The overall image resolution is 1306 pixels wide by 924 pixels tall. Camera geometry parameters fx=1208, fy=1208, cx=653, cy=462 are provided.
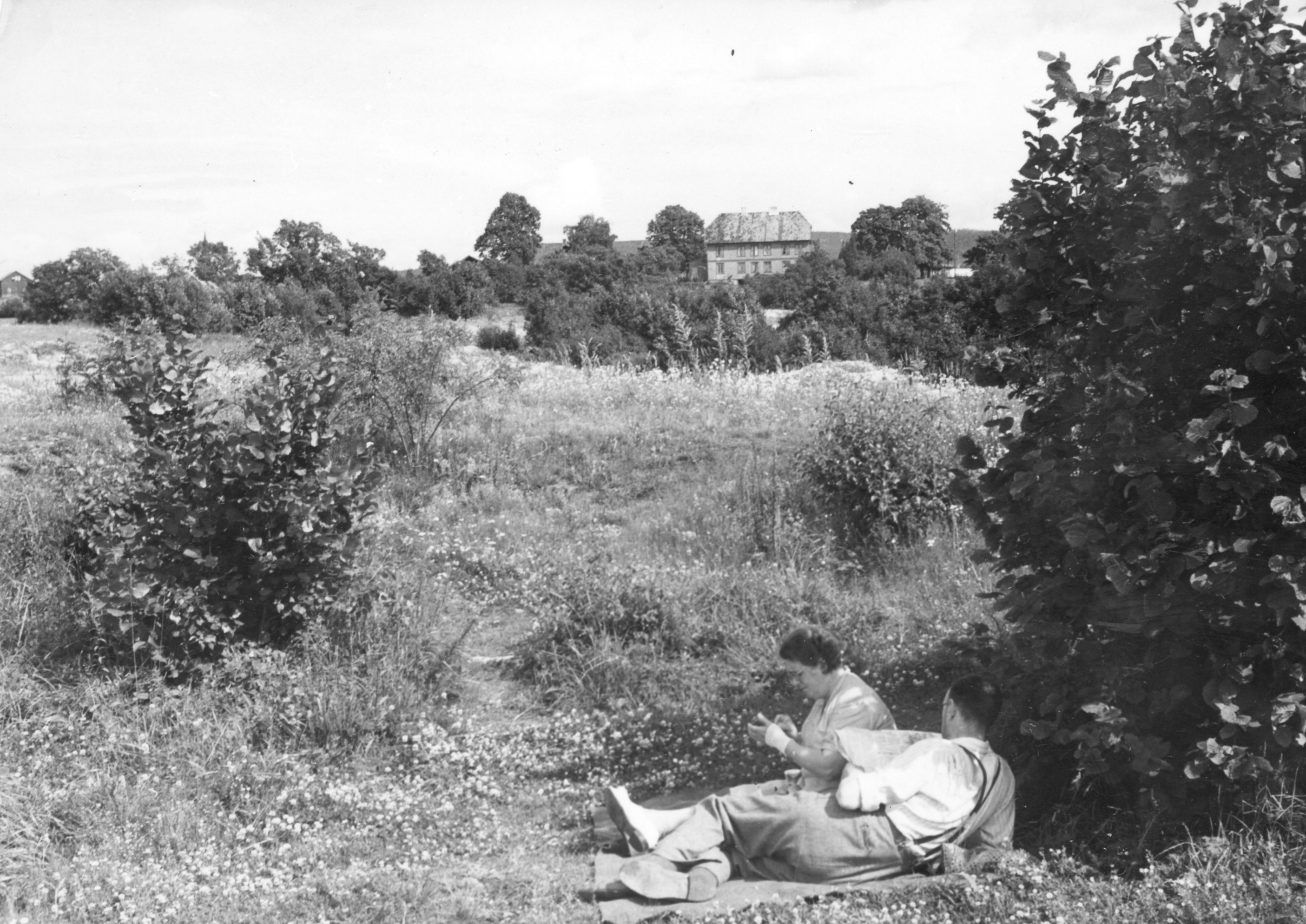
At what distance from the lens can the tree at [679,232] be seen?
226 ft

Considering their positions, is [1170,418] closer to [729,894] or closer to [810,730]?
[810,730]

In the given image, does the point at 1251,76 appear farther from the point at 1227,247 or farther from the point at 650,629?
the point at 650,629

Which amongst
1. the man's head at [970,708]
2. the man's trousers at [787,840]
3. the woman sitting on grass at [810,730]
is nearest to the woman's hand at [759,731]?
the woman sitting on grass at [810,730]

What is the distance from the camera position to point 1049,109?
15.1 ft

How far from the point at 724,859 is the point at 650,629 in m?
2.61

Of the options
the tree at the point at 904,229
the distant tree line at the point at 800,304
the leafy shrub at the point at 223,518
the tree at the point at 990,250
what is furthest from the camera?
the tree at the point at 904,229

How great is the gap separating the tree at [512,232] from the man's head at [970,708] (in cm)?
5365

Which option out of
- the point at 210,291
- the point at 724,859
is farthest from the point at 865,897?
the point at 210,291

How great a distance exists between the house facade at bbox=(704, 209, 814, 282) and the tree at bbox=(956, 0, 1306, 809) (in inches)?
2315

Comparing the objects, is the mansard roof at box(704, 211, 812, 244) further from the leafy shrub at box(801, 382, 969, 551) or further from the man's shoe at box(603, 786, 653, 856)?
the man's shoe at box(603, 786, 653, 856)

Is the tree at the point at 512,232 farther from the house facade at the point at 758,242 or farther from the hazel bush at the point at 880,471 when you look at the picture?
the hazel bush at the point at 880,471

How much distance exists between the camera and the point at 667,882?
14.6 feet

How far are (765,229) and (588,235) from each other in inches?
428

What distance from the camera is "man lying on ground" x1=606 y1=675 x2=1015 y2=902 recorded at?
175 inches
